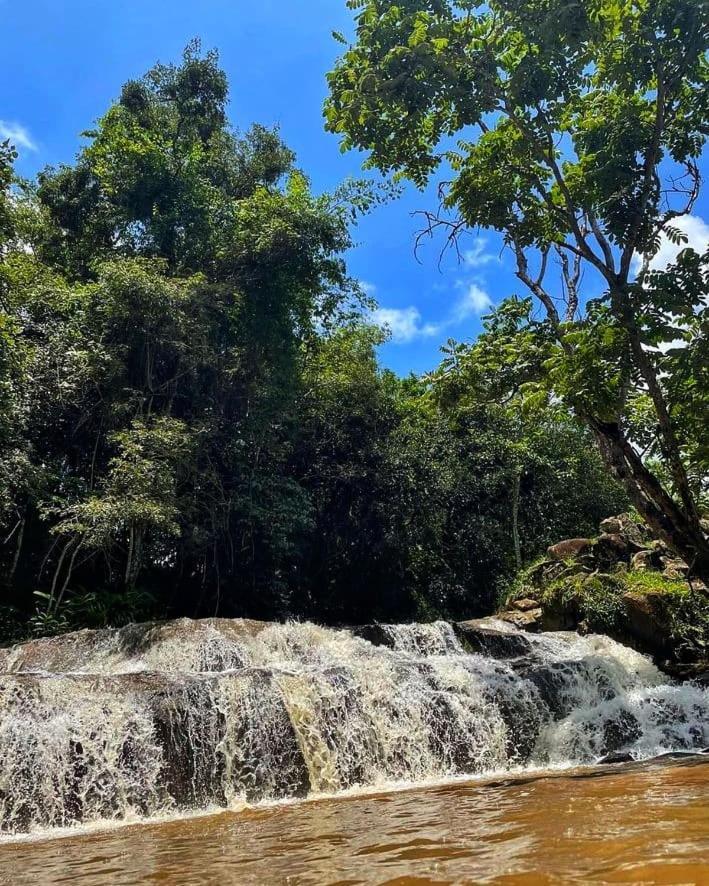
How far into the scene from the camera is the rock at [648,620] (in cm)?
1416

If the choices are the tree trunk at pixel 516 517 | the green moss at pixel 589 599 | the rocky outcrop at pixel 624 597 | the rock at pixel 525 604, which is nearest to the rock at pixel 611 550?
the rocky outcrop at pixel 624 597

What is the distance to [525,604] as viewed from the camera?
1759 centimetres

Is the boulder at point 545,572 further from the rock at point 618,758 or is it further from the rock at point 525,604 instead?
the rock at point 618,758

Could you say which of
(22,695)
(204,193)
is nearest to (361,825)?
(22,695)

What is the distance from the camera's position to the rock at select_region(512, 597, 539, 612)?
685 inches

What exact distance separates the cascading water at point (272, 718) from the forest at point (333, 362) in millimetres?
3244

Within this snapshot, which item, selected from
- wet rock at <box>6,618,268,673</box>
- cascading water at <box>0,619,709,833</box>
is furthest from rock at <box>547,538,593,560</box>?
wet rock at <box>6,618,268,673</box>

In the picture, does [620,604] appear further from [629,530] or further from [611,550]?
[629,530]

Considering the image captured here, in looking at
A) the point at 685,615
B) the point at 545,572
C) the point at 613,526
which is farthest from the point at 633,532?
the point at 685,615

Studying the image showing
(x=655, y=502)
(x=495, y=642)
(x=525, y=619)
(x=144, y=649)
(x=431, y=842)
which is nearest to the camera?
(x=431, y=842)

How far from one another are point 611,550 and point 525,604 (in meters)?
3.35

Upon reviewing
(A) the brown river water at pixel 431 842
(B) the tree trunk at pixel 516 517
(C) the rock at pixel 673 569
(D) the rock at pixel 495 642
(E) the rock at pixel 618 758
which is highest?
(B) the tree trunk at pixel 516 517

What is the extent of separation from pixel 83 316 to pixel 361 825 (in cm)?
1440

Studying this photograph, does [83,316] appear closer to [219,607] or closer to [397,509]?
[219,607]
